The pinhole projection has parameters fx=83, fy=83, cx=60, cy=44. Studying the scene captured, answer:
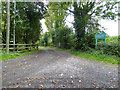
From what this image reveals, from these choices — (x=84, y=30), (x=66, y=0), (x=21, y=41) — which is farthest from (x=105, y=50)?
(x=21, y=41)

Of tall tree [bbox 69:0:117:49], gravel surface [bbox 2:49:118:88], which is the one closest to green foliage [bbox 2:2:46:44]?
tall tree [bbox 69:0:117:49]

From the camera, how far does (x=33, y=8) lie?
37.9 ft

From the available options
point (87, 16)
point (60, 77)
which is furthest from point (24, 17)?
point (60, 77)

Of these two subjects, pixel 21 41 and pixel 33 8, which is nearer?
pixel 33 8

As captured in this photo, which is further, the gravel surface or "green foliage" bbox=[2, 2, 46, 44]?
"green foliage" bbox=[2, 2, 46, 44]

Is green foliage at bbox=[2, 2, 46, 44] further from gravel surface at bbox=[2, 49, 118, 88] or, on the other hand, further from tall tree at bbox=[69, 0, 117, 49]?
gravel surface at bbox=[2, 49, 118, 88]

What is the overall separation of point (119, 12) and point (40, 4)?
10.3 metres

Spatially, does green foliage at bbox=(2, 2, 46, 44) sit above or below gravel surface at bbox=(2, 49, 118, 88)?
above

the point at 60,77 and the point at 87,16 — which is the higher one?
the point at 87,16

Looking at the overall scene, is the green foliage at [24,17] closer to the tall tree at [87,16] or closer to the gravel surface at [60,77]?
the tall tree at [87,16]

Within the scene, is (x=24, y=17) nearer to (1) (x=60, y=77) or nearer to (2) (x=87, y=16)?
(2) (x=87, y=16)

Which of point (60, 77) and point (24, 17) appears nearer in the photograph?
point (60, 77)

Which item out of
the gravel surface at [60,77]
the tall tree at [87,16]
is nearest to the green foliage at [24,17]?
the tall tree at [87,16]

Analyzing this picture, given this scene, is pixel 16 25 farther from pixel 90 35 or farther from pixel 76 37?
pixel 90 35
